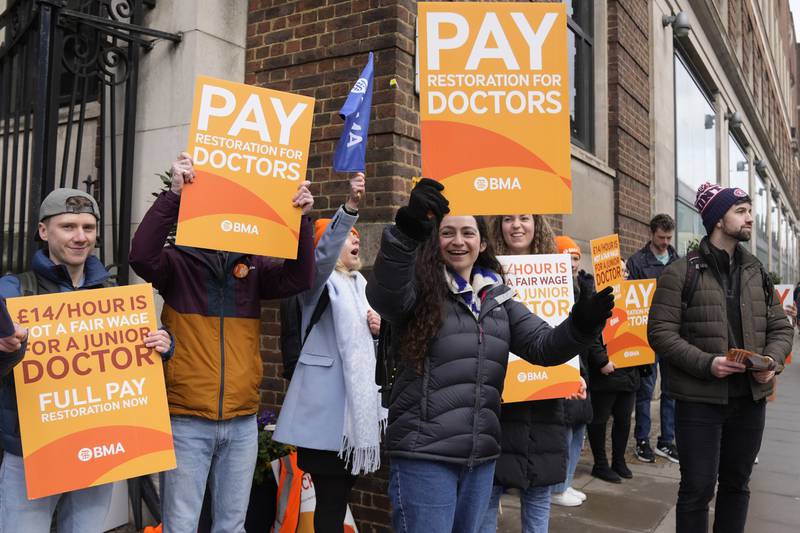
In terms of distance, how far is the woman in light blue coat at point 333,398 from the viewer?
3213mm

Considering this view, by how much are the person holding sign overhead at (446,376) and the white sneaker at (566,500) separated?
2.67m

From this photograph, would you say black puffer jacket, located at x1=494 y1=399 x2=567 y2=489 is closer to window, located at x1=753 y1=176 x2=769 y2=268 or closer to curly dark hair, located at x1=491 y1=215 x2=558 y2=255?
curly dark hair, located at x1=491 y1=215 x2=558 y2=255

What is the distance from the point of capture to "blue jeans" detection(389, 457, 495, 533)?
2314 millimetres

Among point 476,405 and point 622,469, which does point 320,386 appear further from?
point 622,469

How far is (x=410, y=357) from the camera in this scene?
2322 millimetres

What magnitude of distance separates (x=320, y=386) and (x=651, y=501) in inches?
121

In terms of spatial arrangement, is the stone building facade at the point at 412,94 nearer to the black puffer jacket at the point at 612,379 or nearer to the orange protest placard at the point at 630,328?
the orange protest placard at the point at 630,328

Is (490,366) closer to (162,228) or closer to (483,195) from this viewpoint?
(483,195)

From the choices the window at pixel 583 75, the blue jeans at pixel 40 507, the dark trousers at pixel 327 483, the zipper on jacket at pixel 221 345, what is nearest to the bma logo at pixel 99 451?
the blue jeans at pixel 40 507

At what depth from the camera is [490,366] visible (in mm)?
2418

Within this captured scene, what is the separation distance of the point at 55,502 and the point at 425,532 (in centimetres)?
141

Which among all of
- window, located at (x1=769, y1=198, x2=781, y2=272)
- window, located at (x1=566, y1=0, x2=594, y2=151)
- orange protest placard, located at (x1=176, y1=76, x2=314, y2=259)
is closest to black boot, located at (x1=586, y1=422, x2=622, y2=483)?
orange protest placard, located at (x1=176, y1=76, x2=314, y2=259)

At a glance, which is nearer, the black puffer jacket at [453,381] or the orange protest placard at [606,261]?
the black puffer jacket at [453,381]

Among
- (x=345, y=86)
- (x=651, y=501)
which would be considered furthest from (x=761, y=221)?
(x=345, y=86)
